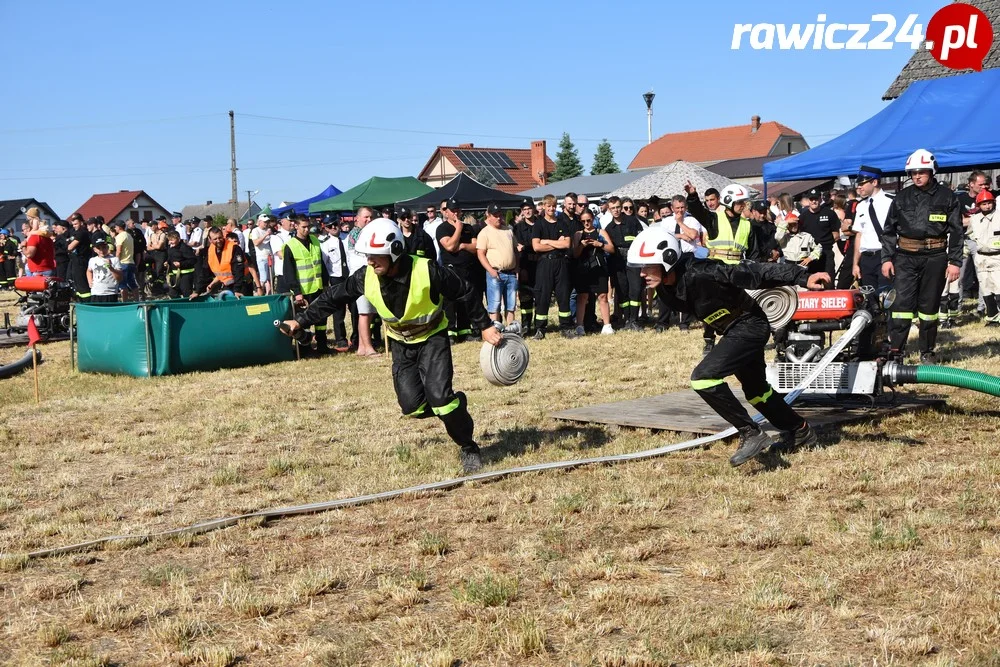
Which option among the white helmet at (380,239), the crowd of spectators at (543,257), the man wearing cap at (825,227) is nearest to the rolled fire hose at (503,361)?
the white helmet at (380,239)

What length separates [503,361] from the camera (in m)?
7.77

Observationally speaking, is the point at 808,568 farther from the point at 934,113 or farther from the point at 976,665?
the point at 934,113

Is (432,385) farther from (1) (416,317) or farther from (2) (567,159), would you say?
(2) (567,159)

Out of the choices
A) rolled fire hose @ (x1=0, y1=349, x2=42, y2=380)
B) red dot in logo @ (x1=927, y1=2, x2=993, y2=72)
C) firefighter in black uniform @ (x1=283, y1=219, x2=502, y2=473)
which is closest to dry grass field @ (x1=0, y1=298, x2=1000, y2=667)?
firefighter in black uniform @ (x1=283, y1=219, x2=502, y2=473)

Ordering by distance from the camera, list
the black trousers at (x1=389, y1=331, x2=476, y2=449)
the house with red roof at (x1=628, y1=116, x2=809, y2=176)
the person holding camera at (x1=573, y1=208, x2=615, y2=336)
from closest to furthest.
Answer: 1. the black trousers at (x1=389, y1=331, x2=476, y2=449)
2. the person holding camera at (x1=573, y1=208, x2=615, y2=336)
3. the house with red roof at (x1=628, y1=116, x2=809, y2=176)

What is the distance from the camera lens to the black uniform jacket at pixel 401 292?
25.0ft

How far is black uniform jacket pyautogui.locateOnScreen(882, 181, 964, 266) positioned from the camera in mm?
10938

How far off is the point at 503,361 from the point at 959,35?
14.3 metres

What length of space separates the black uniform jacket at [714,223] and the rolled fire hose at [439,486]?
129 inches

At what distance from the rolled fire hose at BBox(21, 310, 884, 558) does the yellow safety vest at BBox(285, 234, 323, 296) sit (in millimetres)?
8083

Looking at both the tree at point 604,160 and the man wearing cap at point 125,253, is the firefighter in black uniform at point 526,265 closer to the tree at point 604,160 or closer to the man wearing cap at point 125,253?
the man wearing cap at point 125,253

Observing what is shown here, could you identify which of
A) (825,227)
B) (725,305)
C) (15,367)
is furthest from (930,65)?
(725,305)

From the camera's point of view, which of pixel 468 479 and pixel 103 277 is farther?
pixel 103 277

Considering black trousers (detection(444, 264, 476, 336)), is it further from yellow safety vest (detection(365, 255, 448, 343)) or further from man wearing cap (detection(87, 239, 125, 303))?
yellow safety vest (detection(365, 255, 448, 343))
